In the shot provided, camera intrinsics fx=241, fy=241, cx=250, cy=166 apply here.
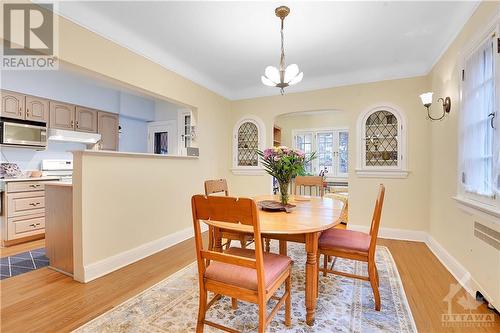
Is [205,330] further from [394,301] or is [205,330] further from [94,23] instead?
[94,23]

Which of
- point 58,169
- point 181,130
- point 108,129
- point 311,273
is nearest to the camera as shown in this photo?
point 311,273

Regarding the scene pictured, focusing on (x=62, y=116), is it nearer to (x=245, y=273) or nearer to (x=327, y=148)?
(x=245, y=273)

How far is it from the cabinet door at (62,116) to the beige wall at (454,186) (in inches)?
219

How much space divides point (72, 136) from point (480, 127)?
5463 mm

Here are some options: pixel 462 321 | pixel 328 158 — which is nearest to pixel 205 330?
pixel 462 321

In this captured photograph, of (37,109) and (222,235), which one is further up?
(37,109)

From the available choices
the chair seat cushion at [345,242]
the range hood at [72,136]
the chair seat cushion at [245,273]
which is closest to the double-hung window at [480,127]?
the chair seat cushion at [345,242]

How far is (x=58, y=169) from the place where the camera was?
410 centimetres

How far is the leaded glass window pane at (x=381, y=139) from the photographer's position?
3654mm

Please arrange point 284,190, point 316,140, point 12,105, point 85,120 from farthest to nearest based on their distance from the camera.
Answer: point 316,140, point 85,120, point 12,105, point 284,190

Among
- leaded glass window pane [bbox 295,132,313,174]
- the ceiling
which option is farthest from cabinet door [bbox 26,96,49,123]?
leaded glass window pane [bbox 295,132,313,174]

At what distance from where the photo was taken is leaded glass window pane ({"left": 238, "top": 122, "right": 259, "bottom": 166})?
181 inches

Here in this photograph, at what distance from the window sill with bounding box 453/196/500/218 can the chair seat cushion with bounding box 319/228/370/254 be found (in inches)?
33.6
